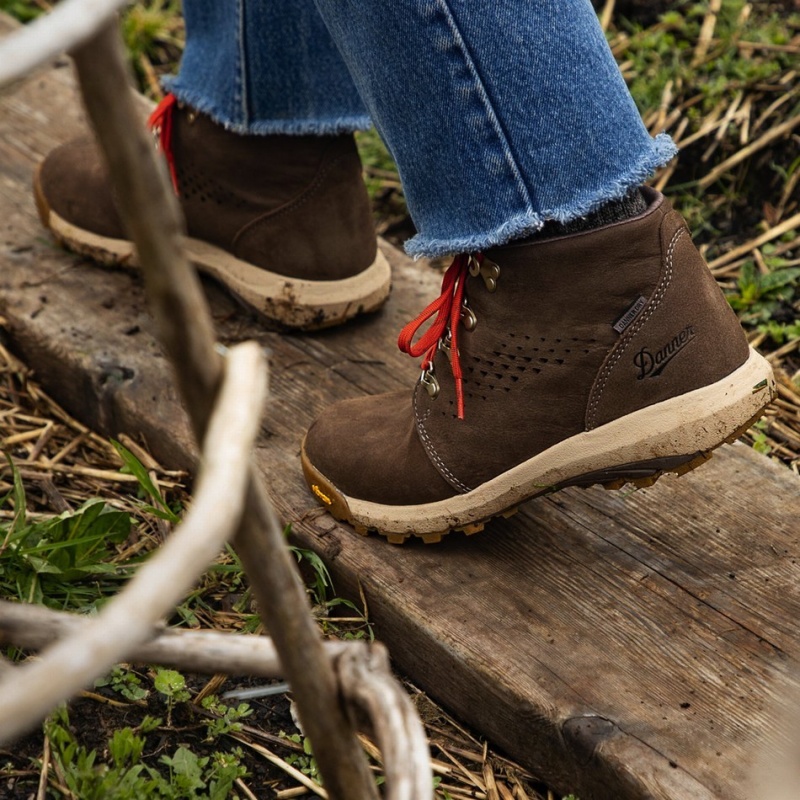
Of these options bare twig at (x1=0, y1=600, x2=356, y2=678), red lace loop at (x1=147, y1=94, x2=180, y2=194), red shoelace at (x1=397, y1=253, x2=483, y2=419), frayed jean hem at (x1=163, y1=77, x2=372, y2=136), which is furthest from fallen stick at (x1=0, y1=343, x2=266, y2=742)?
red lace loop at (x1=147, y1=94, x2=180, y2=194)

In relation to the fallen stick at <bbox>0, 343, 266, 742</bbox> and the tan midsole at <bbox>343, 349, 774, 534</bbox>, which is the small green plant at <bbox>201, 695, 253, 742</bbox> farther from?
→ the fallen stick at <bbox>0, 343, 266, 742</bbox>

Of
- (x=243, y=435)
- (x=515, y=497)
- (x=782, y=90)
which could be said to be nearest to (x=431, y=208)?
(x=515, y=497)

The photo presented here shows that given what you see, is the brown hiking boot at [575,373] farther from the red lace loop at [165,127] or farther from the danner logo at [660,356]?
the red lace loop at [165,127]

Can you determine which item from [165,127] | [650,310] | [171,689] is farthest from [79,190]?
[650,310]

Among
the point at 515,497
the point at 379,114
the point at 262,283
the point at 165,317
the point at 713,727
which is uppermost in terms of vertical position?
the point at 165,317

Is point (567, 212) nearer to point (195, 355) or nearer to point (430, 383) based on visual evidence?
→ point (430, 383)

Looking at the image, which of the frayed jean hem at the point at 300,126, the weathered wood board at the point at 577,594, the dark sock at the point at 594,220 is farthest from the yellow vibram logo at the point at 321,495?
the frayed jean hem at the point at 300,126

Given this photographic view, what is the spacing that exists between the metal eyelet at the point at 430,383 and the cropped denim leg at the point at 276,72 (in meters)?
0.49

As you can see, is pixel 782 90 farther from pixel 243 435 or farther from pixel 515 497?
pixel 243 435

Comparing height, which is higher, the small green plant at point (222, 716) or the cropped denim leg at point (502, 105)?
the cropped denim leg at point (502, 105)

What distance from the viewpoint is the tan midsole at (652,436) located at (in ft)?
3.82

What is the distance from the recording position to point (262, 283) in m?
1.71

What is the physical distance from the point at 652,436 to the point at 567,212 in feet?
0.92

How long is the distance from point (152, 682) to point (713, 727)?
630 mm
